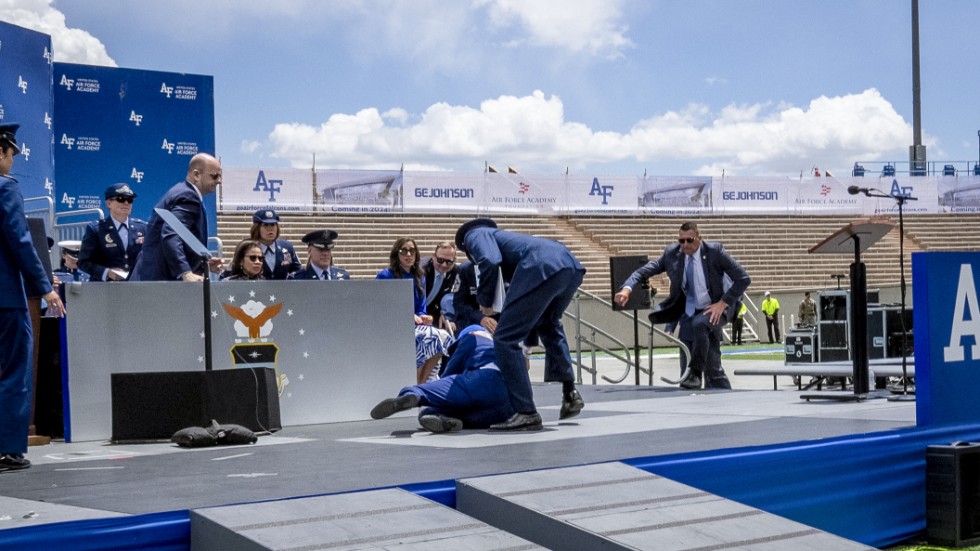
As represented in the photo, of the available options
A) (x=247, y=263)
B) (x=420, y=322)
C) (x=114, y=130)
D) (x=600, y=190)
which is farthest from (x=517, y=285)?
(x=600, y=190)

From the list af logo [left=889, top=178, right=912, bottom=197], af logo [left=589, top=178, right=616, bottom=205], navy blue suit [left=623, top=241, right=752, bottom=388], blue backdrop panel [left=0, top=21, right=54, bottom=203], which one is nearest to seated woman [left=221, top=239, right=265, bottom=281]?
navy blue suit [left=623, top=241, right=752, bottom=388]

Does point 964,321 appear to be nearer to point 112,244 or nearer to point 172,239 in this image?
point 172,239

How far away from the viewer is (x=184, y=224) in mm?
7590

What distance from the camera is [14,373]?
215 inches

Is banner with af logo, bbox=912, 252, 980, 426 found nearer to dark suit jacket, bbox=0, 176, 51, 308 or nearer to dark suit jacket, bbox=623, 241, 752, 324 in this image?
dark suit jacket, bbox=623, 241, 752, 324

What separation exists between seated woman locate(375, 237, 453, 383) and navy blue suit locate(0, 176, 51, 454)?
12.8 feet

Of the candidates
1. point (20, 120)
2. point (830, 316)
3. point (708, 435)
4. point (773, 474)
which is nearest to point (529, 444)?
point (708, 435)

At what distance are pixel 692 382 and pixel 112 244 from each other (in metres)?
5.06

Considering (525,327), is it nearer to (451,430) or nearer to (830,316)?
(451,430)

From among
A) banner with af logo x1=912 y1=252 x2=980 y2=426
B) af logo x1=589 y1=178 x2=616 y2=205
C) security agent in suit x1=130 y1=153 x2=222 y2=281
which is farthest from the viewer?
af logo x1=589 y1=178 x2=616 y2=205

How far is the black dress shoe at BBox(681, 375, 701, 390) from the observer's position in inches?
403

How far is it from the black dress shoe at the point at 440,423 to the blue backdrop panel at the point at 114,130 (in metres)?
9.64

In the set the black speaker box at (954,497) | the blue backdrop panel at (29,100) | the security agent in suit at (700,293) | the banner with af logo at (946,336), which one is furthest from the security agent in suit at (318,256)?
the blue backdrop panel at (29,100)

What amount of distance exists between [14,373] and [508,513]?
2819 millimetres
